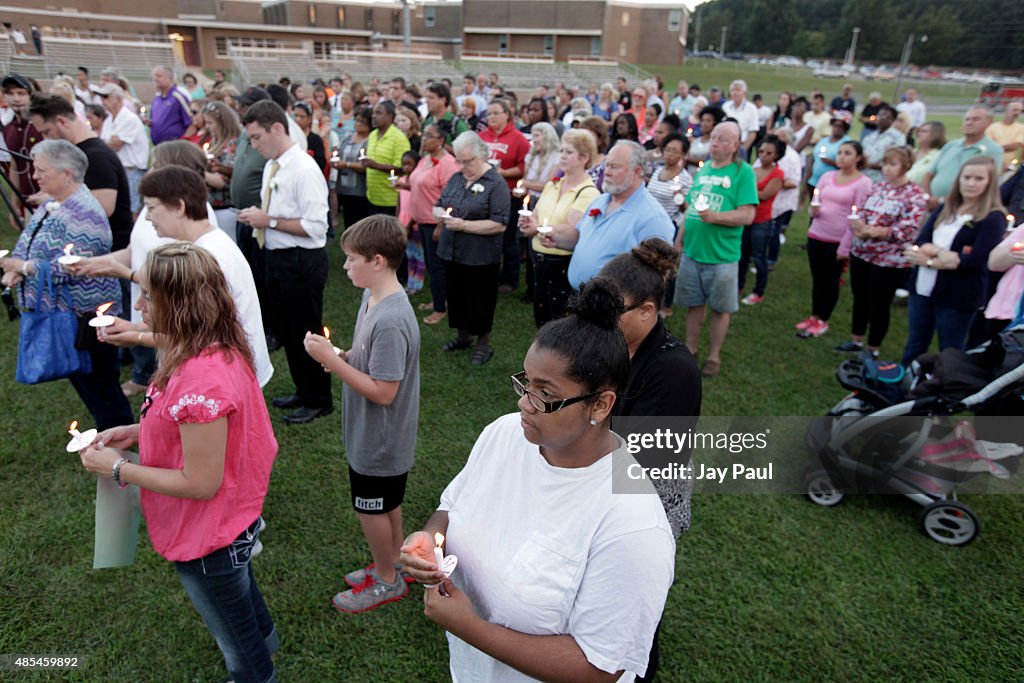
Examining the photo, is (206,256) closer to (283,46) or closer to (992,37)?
(283,46)

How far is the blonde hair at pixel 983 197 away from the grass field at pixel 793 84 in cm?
3401

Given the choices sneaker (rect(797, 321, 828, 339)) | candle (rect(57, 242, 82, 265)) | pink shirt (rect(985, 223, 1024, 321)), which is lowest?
sneaker (rect(797, 321, 828, 339))

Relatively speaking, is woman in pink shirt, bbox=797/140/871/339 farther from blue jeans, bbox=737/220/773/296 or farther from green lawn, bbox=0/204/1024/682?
green lawn, bbox=0/204/1024/682

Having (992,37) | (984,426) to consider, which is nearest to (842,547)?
(984,426)

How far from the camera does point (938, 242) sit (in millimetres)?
4785

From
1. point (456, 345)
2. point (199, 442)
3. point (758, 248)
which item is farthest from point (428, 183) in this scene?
point (199, 442)

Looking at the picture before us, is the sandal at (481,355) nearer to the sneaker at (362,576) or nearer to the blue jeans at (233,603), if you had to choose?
the sneaker at (362,576)

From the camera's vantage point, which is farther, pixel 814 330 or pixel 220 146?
pixel 814 330

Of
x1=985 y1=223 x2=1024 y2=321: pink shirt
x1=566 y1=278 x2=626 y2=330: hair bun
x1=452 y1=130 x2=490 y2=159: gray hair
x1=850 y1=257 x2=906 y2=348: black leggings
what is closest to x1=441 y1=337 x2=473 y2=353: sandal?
x1=452 y1=130 x2=490 y2=159: gray hair

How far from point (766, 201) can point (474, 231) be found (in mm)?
3384

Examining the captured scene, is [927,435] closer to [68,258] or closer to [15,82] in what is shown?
[68,258]

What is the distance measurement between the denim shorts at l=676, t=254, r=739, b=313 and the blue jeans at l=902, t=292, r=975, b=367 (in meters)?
1.40

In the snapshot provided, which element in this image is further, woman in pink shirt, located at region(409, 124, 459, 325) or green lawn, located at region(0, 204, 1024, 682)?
woman in pink shirt, located at region(409, 124, 459, 325)

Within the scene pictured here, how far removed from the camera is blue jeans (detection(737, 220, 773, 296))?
22.7ft
